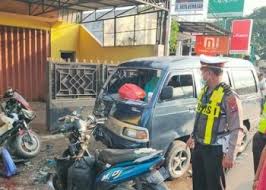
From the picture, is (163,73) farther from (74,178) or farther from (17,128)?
(17,128)

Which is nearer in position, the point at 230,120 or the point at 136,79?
the point at 230,120

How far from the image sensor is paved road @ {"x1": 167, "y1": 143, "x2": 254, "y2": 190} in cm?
536

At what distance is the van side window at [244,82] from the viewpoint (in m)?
6.63

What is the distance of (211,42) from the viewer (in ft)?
52.4

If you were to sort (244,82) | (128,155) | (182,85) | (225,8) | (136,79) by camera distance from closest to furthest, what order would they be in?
(128,155), (182,85), (136,79), (244,82), (225,8)

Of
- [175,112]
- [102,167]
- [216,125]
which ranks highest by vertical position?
[216,125]

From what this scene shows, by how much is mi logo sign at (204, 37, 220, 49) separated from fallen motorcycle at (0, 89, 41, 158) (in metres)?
A: 11.3

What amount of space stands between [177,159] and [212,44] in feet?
37.6

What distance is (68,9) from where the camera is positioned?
13.6m

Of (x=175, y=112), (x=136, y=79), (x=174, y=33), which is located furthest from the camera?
(x=174, y=33)

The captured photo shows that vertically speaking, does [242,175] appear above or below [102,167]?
below

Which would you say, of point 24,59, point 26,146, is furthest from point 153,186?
point 24,59

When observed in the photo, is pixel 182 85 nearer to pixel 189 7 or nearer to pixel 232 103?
pixel 232 103

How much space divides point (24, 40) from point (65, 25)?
199 centimetres
